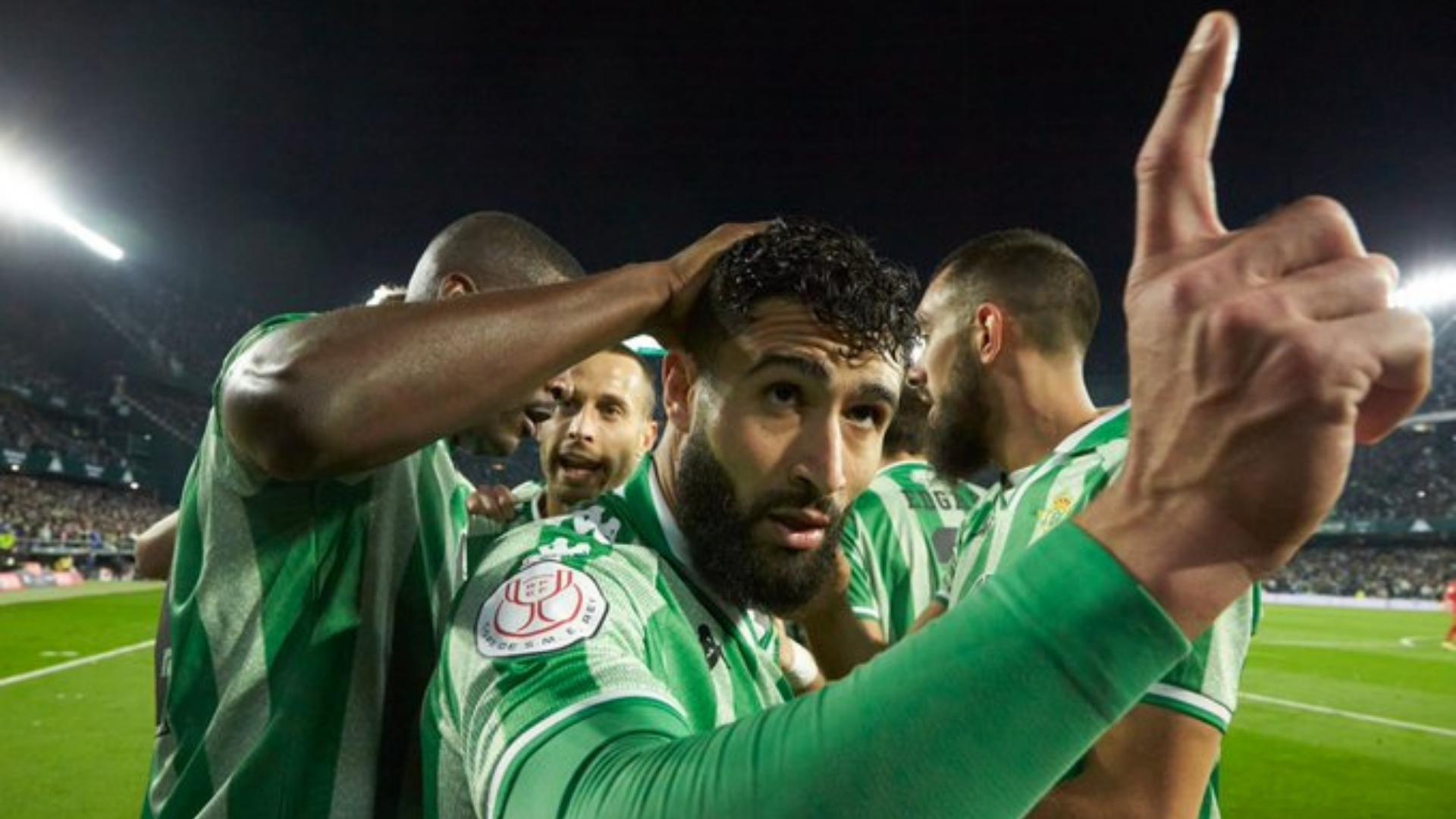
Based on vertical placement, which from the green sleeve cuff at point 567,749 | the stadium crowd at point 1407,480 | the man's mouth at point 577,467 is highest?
the green sleeve cuff at point 567,749

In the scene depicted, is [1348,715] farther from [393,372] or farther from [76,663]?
[76,663]

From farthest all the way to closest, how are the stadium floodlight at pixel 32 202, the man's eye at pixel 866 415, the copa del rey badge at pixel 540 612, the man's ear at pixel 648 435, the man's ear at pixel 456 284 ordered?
the stadium floodlight at pixel 32 202 < the man's ear at pixel 648 435 < the man's ear at pixel 456 284 < the man's eye at pixel 866 415 < the copa del rey badge at pixel 540 612

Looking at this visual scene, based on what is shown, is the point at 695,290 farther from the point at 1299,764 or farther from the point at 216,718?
the point at 1299,764

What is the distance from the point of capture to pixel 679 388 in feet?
7.23

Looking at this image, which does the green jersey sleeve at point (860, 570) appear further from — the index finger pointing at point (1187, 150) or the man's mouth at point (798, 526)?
the index finger pointing at point (1187, 150)

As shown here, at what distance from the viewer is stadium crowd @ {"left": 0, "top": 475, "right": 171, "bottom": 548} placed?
35.3 m

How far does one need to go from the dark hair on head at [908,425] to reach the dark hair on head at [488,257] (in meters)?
2.55

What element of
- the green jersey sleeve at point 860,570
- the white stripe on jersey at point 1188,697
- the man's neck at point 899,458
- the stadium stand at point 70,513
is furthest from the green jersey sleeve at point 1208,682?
the stadium stand at point 70,513

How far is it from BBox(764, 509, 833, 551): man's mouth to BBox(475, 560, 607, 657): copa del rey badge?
48 cm

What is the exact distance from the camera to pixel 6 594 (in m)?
24.6

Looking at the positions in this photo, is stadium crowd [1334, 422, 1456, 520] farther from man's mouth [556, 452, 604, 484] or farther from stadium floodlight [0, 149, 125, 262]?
stadium floodlight [0, 149, 125, 262]

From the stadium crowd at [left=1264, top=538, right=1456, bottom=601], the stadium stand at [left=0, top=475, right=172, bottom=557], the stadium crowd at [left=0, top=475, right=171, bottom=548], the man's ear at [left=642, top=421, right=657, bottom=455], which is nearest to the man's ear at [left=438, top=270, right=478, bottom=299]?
the man's ear at [left=642, top=421, right=657, bottom=455]

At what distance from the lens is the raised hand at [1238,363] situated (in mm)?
783

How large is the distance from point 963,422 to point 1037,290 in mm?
552
